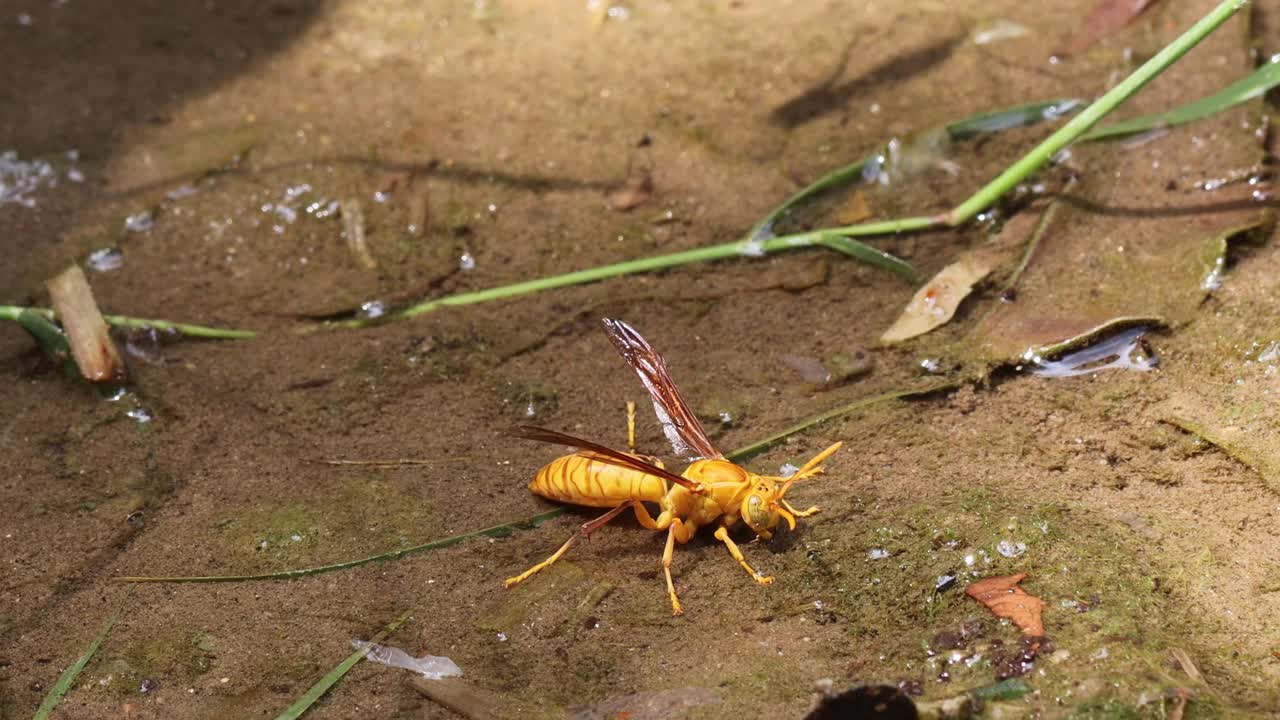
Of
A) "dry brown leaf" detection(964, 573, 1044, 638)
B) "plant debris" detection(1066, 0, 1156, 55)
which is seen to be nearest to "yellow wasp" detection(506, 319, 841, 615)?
"dry brown leaf" detection(964, 573, 1044, 638)

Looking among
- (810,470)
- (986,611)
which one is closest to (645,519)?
(810,470)

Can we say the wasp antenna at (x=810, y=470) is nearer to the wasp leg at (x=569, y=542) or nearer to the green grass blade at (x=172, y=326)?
the wasp leg at (x=569, y=542)

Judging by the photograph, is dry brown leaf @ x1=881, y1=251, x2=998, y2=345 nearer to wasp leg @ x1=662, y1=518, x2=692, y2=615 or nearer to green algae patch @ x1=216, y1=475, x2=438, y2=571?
wasp leg @ x1=662, y1=518, x2=692, y2=615

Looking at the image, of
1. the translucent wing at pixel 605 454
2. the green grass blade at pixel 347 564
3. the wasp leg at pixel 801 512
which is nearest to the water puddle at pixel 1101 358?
the wasp leg at pixel 801 512

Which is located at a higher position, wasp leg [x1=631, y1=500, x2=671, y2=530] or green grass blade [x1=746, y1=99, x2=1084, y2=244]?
green grass blade [x1=746, y1=99, x2=1084, y2=244]

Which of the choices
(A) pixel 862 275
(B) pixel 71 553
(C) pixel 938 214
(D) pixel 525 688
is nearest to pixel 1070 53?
(C) pixel 938 214

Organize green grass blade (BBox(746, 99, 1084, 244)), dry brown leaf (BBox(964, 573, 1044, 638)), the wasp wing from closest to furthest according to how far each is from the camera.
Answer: dry brown leaf (BBox(964, 573, 1044, 638)), the wasp wing, green grass blade (BBox(746, 99, 1084, 244))

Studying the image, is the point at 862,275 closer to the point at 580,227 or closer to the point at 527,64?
the point at 580,227
